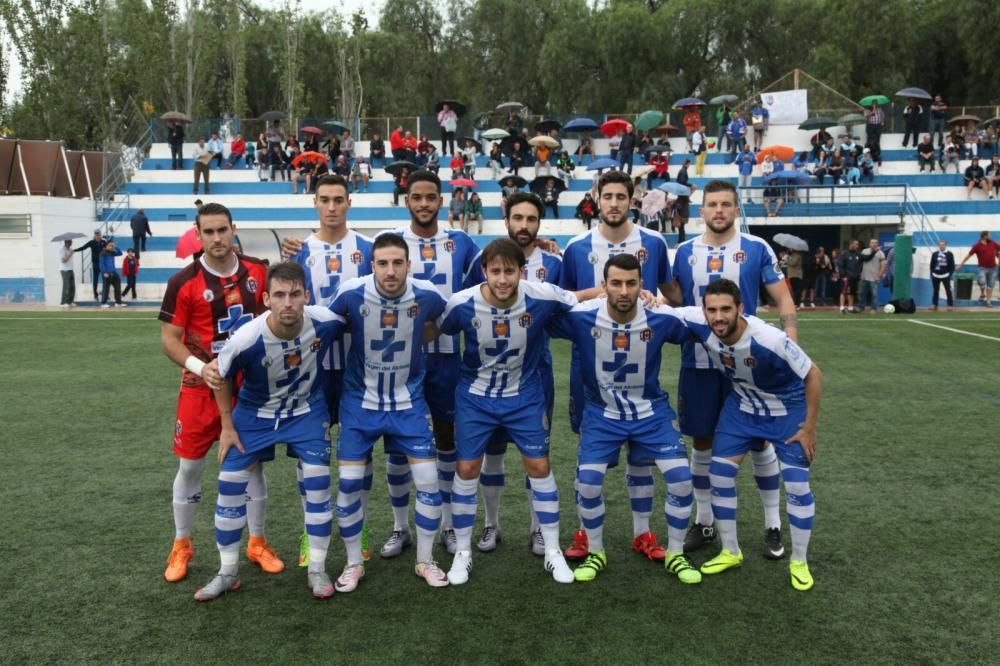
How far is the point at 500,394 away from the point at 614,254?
119cm

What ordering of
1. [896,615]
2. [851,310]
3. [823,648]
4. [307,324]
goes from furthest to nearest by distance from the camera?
1. [851,310]
2. [307,324]
3. [896,615]
4. [823,648]

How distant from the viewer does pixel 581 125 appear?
3011cm

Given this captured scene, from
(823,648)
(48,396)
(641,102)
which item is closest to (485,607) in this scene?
(823,648)

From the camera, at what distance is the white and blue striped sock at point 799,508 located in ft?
14.7

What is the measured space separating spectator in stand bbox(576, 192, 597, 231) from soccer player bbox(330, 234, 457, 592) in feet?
66.1

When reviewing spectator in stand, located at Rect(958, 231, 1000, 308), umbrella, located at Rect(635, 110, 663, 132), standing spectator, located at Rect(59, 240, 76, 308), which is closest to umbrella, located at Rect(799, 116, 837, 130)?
umbrella, located at Rect(635, 110, 663, 132)

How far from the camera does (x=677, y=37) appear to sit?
4166 cm

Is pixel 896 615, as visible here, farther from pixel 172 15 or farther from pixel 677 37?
pixel 172 15

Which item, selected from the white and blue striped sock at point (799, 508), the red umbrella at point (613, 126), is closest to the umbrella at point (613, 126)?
the red umbrella at point (613, 126)

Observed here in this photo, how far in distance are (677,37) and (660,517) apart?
4026cm

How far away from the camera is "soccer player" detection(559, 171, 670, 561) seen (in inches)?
190

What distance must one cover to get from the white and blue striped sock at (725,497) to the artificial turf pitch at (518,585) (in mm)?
181

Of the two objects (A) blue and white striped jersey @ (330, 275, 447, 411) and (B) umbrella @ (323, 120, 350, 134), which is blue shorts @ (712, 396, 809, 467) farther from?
(B) umbrella @ (323, 120, 350, 134)

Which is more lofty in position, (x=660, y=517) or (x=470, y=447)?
(x=470, y=447)
